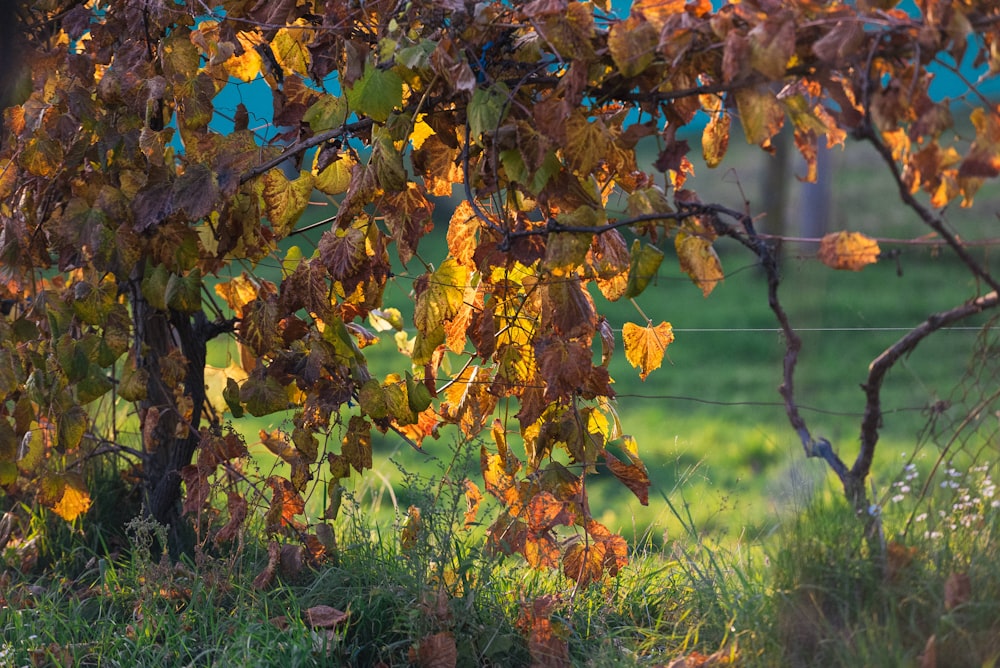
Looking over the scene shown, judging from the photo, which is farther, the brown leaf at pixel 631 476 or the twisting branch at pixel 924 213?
the brown leaf at pixel 631 476

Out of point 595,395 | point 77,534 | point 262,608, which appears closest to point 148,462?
point 77,534

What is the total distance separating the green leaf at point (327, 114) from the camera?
202 cm

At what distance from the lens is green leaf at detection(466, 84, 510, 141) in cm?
176

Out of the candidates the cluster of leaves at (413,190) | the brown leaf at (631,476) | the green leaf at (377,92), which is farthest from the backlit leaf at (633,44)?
the brown leaf at (631,476)

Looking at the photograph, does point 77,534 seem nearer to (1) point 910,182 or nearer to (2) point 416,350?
(2) point 416,350

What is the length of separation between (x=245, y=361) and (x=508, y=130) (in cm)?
125

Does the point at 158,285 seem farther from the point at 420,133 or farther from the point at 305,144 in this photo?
the point at 420,133

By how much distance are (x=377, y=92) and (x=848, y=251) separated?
868 millimetres

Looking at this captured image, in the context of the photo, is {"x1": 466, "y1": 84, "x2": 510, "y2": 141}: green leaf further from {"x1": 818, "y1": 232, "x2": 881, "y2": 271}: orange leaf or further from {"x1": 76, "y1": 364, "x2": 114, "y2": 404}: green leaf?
{"x1": 76, "y1": 364, "x2": 114, "y2": 404}: green leaf

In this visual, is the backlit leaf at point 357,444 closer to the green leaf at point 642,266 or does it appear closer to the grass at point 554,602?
the grass at point 554,602

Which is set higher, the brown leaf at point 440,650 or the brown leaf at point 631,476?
the brown leaf at point 631,476

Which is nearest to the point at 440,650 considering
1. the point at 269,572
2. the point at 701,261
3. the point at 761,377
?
the point at 269,572

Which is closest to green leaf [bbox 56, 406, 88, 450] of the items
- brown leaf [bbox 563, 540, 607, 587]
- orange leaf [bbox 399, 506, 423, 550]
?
orange leaf [bbox 399, 506, 423, 550]

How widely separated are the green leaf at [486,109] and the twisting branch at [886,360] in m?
0.73
